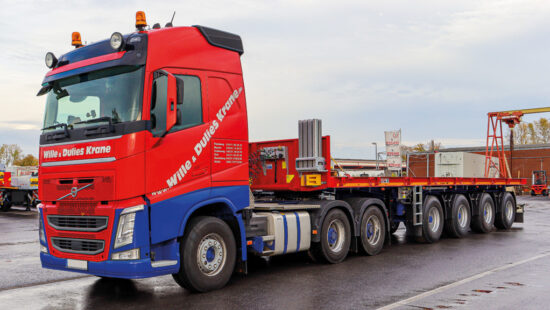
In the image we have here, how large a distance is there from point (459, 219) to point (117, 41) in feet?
36.2

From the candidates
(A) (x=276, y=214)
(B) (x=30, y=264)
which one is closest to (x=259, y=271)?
(A) (x=276, y=214)

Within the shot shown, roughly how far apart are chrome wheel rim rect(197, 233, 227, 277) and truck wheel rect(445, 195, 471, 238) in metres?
8.56

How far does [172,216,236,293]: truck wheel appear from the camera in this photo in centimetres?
686

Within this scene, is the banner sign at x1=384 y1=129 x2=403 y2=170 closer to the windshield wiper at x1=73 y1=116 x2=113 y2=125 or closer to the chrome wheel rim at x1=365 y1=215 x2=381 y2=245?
the chrome wheel rim at x1=365 y1=215 x2=381 y2=245

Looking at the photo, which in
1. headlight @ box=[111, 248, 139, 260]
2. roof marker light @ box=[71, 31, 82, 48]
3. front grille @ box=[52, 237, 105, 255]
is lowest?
headlight @ box=[111, 248, 139, 260]

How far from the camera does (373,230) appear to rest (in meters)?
10.9

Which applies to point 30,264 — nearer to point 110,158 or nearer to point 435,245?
point 110,158

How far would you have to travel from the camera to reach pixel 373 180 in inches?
432

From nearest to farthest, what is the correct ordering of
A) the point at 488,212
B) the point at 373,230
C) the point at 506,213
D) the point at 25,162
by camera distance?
1. the point at 373,230
2. the point at 488,212
3. the point at 506,213
4. the point at 25,162

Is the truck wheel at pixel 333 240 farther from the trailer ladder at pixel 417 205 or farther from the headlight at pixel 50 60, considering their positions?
the headlight at pixel 50 60

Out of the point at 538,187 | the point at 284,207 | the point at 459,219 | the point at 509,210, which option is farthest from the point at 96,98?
the point at 538,187

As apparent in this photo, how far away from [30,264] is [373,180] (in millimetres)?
6999

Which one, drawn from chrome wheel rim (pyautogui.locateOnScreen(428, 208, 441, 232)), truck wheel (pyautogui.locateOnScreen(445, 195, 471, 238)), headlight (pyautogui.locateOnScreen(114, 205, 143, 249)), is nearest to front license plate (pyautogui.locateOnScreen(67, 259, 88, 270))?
headlight (pyautogui.locateOnScreen(114, 205, 143, 249))

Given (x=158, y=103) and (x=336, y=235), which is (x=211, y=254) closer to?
(x=158, y=103)
